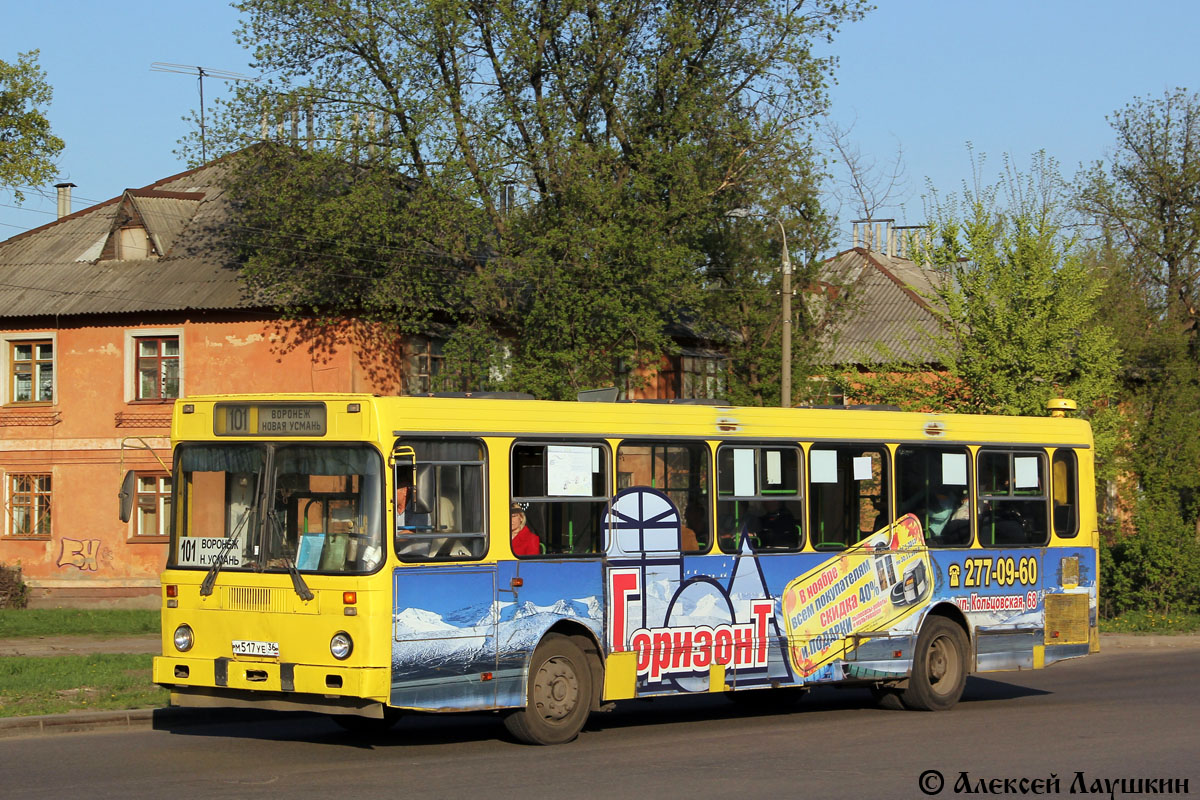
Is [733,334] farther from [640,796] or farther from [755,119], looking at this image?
[640,796]

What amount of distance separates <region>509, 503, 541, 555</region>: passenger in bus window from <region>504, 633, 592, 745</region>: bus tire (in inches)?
27.9

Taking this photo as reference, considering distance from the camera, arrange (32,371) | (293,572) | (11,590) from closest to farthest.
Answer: (293,572), (11,590), (32,371)

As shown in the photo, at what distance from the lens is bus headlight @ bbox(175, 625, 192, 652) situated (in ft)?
35.6

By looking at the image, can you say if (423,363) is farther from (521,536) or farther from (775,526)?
(521,536)

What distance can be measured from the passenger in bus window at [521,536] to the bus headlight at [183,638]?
245cm

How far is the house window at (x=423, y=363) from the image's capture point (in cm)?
3416

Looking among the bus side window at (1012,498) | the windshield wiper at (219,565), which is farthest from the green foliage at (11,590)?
the bus side window at (1012,498)

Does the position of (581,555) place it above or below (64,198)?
below

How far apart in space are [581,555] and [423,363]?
76.5ft

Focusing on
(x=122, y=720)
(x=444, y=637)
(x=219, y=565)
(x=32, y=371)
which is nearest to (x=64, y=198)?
(x=32, y=371)

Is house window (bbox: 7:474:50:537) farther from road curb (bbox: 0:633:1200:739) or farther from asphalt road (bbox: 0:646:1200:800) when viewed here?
asphalt road (bbox: 0:646:1200:800)

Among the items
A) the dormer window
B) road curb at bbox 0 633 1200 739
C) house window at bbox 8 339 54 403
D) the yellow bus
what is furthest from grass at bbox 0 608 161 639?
the yellow bus

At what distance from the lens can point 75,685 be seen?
48.2 ft

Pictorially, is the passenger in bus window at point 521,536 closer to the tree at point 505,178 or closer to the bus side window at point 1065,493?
the bus side window at point 1065,493
